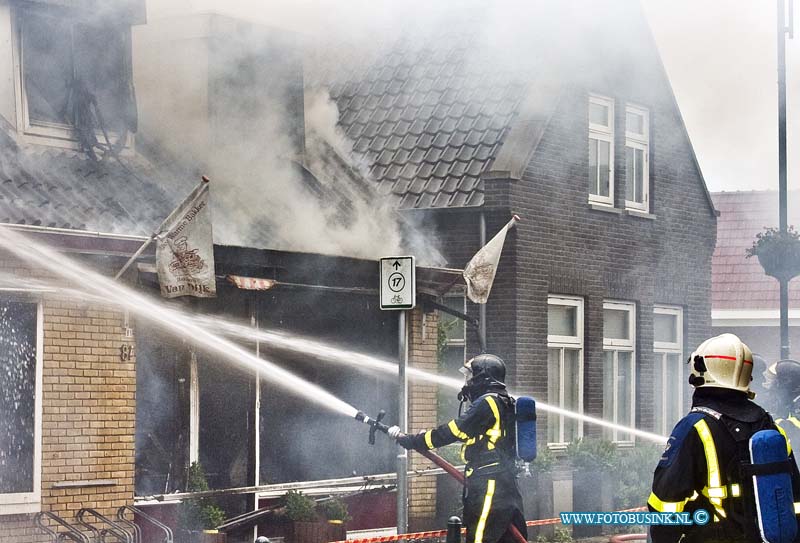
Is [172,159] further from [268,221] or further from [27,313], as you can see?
[27,313]

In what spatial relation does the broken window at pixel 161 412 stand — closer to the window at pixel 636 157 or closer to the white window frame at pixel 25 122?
the white window frame at pixel 25 122

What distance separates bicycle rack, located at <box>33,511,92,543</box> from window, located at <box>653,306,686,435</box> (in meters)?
9.15

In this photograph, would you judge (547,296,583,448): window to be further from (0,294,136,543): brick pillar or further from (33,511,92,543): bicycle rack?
(33,511,92,543): bicycle rack

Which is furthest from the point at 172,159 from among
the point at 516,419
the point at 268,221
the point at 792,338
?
the point at 792,338

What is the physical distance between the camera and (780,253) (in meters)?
16.9

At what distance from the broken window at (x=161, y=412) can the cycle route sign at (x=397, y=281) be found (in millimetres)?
1929

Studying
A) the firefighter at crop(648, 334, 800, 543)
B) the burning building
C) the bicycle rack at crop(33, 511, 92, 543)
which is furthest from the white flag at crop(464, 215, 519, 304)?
the firefighter at crop(648, 334, 800, 543)

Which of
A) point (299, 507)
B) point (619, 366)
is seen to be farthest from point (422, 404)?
point (619, 366)

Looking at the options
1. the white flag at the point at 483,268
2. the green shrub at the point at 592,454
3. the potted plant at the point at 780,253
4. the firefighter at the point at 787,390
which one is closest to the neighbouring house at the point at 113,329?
the white flag at the point at 483,268

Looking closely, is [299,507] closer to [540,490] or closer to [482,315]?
[540,490]

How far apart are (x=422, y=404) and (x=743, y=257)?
16.4 metres

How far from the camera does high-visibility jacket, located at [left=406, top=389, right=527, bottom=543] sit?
29.1 feet

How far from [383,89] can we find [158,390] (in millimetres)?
6133

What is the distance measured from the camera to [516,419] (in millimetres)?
9102
